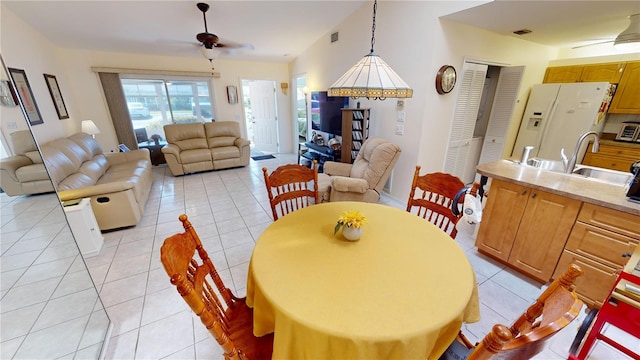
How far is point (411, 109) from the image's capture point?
301cm

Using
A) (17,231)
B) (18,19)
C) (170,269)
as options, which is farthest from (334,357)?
(18,19)

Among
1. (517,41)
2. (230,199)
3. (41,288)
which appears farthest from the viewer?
(230,199)

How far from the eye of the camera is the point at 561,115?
3.52m

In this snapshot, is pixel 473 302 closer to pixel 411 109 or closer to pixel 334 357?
pixel 334 357

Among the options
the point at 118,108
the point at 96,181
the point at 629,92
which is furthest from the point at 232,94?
the point at 629,92

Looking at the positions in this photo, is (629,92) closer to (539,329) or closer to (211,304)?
(539,329)

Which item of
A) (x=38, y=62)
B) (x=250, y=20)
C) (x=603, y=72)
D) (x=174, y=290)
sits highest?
(x=250, y=20)

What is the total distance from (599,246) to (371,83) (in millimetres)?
1888

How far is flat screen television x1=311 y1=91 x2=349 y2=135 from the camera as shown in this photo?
4.09 meters

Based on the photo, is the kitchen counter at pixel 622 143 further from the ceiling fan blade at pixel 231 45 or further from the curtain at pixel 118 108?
the curtain at pixel 118 108

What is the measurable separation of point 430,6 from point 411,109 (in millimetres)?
1098

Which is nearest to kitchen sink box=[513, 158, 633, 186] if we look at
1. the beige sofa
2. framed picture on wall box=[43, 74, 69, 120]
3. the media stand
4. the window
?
the media stand

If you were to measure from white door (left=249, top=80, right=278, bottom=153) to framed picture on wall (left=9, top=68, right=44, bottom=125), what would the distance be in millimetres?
4018

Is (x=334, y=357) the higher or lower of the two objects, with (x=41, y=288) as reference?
higher
